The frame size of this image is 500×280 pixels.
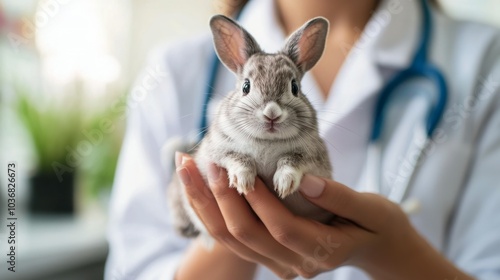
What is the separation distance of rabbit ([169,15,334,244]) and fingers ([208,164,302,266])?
0.02 metres

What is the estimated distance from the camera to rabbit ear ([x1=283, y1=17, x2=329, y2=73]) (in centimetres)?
48

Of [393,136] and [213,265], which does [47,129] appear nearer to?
[213,265]

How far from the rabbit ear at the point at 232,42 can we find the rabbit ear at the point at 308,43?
0.12ft

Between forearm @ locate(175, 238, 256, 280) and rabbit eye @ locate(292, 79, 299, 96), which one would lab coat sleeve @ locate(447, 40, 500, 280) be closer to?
forearm @ locate(175, 238, 256, 280)

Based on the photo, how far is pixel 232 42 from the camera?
1.64 ft

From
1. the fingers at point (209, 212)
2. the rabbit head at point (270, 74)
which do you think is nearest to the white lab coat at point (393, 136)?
the fingers at point (209, 212)

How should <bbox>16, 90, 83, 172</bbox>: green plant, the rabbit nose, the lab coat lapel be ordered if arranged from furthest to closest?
<bbox>16, 90, 83, 172</bbox>: green plant
the lab coat lapel
the rabbit nose

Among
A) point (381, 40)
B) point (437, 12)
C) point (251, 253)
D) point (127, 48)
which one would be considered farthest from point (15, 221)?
point (437, 12)

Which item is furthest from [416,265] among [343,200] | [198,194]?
[198,194]

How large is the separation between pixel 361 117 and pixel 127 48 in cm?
62

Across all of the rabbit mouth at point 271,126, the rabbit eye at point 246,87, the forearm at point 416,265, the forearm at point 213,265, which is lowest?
the forearm at point 416,265

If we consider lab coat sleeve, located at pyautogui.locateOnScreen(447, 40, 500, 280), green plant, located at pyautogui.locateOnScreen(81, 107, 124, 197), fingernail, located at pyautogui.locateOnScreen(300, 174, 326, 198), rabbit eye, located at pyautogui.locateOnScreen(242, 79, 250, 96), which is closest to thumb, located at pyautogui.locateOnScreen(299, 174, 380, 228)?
fingernail, located at pyautogui.locateOnScreen(300, 174, 326, 198)

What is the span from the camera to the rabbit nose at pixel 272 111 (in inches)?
18.7

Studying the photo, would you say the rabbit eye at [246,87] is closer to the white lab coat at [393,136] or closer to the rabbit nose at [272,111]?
the rabbit nose at [272,111]
